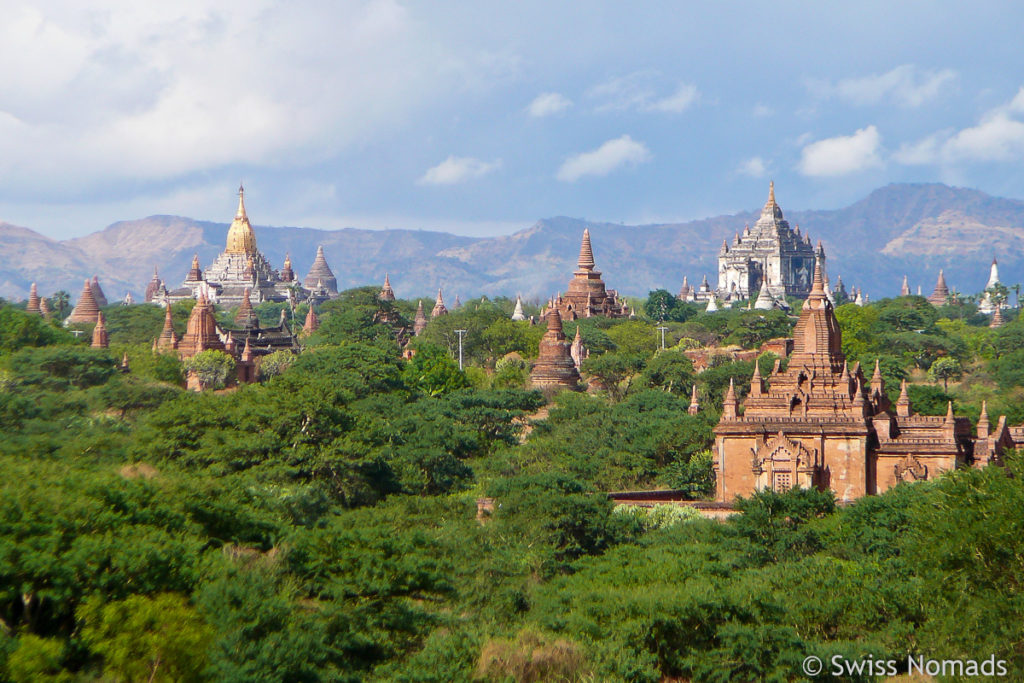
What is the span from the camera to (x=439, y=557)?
35.4 metres

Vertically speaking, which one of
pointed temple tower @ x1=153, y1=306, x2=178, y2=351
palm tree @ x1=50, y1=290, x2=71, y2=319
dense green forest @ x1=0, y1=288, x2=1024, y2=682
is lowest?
dense green forest @ x1=0, y1=288, x2=1024, y2=682

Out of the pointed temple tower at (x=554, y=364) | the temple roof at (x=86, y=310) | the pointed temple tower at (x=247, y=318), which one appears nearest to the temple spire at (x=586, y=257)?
the pointed temple tower at (x=247, y=318)

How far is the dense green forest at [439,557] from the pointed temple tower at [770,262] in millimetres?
134928

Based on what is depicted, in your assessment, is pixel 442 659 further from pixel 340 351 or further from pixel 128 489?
pixel 340 351

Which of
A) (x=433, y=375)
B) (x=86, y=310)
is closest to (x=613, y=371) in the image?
(x=433, y=375)

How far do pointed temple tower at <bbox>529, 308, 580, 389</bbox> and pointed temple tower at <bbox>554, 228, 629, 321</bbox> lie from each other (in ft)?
78.0

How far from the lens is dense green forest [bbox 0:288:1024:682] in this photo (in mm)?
28609

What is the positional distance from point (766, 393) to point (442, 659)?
23.6 meters

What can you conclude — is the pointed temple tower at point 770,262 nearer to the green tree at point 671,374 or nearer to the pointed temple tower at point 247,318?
the pointed temple tower at point 247,318

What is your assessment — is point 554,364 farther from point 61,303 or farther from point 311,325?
point 61,303

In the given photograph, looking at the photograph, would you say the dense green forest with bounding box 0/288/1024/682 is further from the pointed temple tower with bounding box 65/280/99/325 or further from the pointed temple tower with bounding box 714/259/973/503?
the pointed temple tower with bounding box 65/280/99/325

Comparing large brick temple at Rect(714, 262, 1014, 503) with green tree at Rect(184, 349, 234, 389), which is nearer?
large brick temple at Rect(714, 262, 1014, 503)

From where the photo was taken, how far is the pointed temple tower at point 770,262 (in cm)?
19362

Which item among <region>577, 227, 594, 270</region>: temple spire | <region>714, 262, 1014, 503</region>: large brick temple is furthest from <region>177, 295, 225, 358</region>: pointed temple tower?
<region>714, 262, 1014, 503</region>: large brick temple
